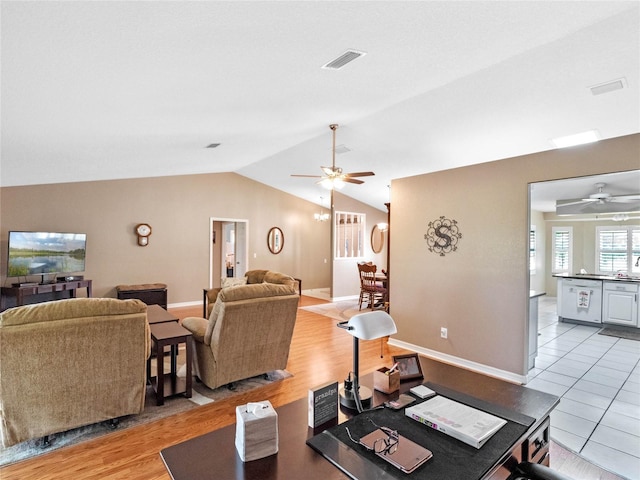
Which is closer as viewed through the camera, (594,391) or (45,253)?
(594,391)

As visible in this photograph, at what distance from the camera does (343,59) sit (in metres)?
2.42

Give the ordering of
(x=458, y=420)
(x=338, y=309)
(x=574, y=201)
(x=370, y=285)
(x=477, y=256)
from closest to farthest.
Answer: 1. (x=458, y=420)
2. (x=477, y=256)
3. (x=574, y=201)
4. (x=370, y=285)
5. (x=338, y=309)

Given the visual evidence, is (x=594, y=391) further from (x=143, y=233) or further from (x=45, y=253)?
(x=45, y=253)

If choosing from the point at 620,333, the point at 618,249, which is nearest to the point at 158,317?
the point at 620,333

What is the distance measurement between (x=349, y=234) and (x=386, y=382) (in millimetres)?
7567

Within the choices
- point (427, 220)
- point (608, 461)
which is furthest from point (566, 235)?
point (608, 461)

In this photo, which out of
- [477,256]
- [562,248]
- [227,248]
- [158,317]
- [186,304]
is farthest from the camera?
[227,248]

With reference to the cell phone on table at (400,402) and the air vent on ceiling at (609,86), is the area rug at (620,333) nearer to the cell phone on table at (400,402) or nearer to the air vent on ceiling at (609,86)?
the air vent on ceiling at (609,86)


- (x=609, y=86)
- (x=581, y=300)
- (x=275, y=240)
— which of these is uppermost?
(x=609, y=86)

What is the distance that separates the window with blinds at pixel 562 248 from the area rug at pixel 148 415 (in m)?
7.18

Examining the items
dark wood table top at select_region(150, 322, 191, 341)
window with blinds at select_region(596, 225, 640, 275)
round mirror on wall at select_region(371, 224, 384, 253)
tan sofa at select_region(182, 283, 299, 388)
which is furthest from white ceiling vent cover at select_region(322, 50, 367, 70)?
round mirror on wall at select_region(371, 224, 384, 253)

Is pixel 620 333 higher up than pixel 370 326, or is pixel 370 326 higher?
pixel 370 326

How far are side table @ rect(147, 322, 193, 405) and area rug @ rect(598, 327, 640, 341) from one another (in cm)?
640

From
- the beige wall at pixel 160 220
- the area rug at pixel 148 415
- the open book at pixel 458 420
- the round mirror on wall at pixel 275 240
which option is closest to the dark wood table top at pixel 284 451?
the open book at pixel 458 420
